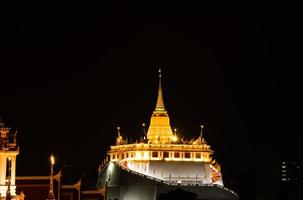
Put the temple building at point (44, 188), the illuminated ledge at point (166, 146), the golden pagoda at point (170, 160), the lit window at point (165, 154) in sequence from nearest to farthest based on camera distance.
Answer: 1. the temple building at point (44, 188)
2. the golden pagoda at point (170, 160)
3. the illuminated ledge at point (166, 146)
4. the lit window at point (165, 154)

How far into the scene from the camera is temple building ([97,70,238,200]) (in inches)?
2398

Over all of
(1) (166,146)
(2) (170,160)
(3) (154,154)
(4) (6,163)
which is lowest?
(4) (6,163)

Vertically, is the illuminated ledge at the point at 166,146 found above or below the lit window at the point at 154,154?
above

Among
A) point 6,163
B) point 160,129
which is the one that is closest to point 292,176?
point 160,129

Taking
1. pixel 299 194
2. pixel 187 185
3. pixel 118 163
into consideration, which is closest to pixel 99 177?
pixel 118 163

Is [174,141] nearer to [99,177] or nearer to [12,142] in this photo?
[99,177]

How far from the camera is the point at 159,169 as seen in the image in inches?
2488

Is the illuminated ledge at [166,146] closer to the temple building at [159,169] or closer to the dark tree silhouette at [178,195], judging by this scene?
the temple building at [159,169]

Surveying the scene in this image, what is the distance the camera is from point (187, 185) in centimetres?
6088

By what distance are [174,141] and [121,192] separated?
5729 mm

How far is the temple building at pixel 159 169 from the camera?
6091 cm

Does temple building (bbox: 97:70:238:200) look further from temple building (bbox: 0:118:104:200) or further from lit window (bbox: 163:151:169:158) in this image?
temple building (bbox: 0:118:104:200)

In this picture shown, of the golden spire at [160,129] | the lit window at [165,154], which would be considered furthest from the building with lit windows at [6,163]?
the golden spire at [160,129]

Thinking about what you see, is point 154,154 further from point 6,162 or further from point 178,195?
point 6,162
